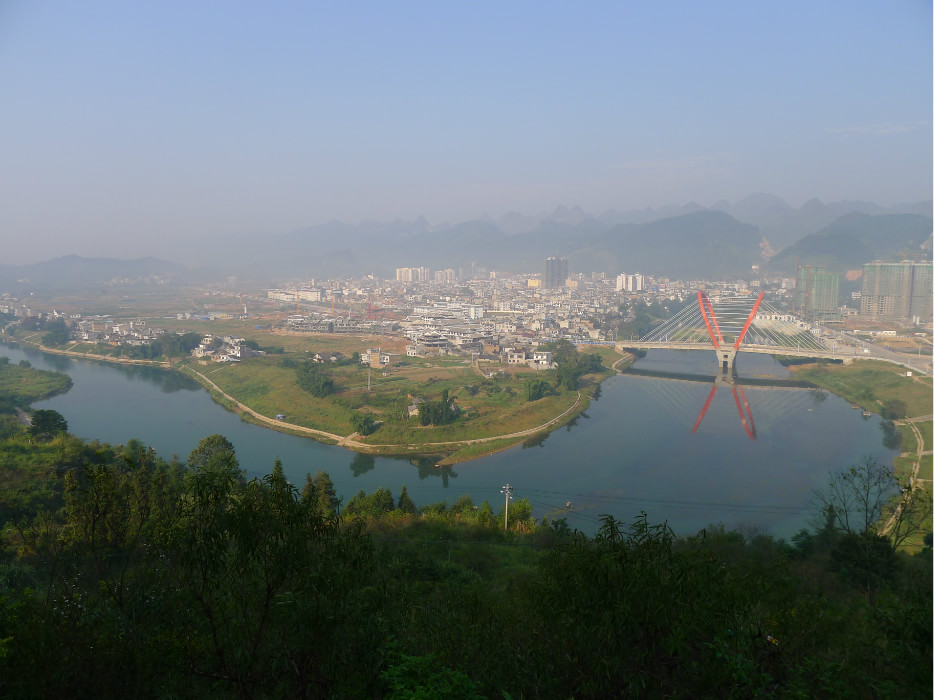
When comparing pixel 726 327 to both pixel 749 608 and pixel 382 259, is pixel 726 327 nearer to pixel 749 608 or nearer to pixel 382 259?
pixel 749 608

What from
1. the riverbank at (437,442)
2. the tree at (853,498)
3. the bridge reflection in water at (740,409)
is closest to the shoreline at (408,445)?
the riverbank at (437,442)

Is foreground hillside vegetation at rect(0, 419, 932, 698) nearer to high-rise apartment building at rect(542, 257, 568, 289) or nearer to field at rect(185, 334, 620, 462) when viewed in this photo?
field at rect(185, 334, 620, 462)

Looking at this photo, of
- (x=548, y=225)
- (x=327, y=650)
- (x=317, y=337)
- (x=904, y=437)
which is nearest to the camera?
(x=327, y=650)

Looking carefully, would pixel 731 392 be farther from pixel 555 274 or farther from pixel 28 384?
pixel 555 274

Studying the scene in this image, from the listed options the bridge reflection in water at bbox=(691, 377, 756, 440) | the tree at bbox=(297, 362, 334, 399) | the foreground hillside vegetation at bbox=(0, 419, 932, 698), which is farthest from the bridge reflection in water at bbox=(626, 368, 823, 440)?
the foreground hillside vegetation at bbox=(0, 419, 932, 698)

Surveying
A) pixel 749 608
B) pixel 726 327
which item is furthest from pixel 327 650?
pixel 726 327

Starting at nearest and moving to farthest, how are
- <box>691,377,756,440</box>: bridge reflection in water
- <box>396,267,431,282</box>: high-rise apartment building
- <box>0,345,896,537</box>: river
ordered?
1. <box>0,345,896,537</box>: river
2. <box>691,377,756,440</box>: bridge reflection in water
3. <box>396,267,431,282</box>: high-rise apartment building
